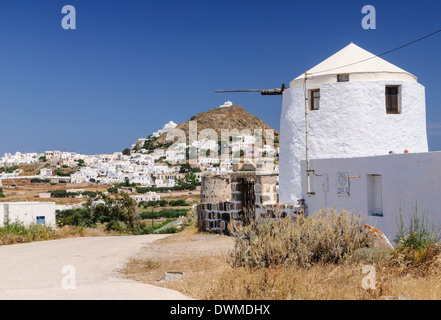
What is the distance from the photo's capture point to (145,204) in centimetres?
7206

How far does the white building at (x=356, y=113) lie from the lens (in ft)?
44.2

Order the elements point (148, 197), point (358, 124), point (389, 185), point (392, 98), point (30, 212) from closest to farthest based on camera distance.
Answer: point (389, 185)
point (358, 124)
point (392, 98)
point (30, 212)
point (148, 197)

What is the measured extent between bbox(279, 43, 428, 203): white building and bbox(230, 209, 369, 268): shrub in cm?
581

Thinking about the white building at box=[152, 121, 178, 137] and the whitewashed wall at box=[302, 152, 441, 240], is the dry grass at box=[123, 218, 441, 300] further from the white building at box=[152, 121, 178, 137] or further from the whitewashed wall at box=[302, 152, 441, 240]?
the white building at box=[152, 121, 178, 137]

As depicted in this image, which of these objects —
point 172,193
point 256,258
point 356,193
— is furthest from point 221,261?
point 172,193

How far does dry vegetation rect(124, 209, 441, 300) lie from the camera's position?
219 inches

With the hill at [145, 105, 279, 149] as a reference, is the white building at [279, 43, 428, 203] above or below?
below

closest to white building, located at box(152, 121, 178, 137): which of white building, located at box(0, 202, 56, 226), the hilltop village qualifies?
the hilltop village

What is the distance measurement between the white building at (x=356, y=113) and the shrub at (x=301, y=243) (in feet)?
19.1

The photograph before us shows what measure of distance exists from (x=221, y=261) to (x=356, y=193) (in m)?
3.67

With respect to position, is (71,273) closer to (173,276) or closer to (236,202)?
(173,276)

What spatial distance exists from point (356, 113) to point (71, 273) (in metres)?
9.07

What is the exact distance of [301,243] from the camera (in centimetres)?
741

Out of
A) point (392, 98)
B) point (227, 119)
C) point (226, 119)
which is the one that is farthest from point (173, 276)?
point (226, 119)
